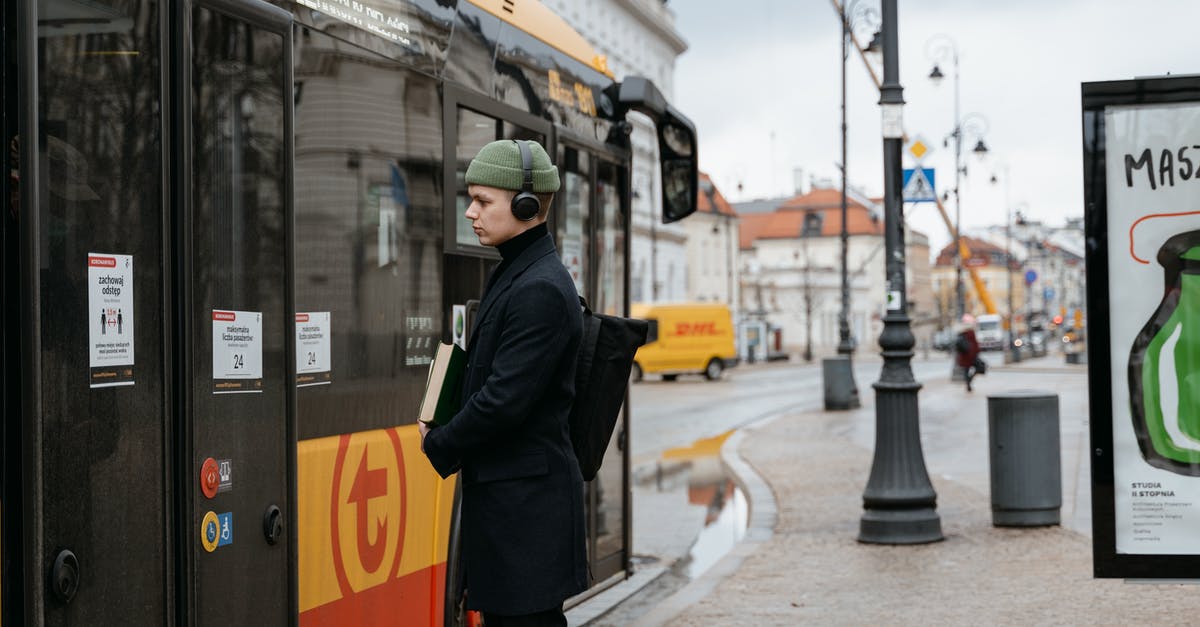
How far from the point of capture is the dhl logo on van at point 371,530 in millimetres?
4621

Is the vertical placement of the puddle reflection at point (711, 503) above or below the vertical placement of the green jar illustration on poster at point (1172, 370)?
below

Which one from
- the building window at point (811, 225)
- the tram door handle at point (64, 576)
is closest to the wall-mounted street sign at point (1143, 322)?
the tram door handle at point (64, 576)

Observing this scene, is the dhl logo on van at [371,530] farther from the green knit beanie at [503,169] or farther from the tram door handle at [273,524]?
the green knit beanie at [503,169]

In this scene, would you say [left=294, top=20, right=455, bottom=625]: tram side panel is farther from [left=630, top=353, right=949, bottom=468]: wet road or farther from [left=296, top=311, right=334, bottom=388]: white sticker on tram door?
[left=630, top=353, right=949, bottom=468]: wet road

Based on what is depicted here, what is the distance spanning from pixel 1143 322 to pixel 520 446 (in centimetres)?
331

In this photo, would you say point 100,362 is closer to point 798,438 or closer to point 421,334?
point 421,334

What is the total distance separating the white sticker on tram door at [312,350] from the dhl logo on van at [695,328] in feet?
147

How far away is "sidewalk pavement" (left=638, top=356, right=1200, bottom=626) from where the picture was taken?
7984 millimetres

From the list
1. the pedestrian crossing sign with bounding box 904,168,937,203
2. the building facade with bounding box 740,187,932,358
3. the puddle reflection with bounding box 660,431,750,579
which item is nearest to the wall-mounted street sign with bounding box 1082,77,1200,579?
the puddle reflection with bounding box 660,431,750,579

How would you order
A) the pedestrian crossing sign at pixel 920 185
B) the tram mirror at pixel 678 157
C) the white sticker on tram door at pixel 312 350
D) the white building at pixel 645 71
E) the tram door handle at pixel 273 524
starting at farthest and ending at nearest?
the white building at pixel 645 71 → the pedestrian crossing sign at pixel 920 185 → the tram mirror at pixel 678 157 → the white sticker on tram door at pixel 312 350 → the tram door handle at pixel 273 524

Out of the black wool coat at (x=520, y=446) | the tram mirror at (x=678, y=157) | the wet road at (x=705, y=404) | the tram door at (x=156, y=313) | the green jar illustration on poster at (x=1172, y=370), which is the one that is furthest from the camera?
the wet road at (x=705, y=404)

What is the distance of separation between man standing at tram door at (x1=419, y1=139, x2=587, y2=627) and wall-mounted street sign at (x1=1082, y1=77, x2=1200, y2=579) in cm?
298

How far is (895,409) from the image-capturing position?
11.1 metres

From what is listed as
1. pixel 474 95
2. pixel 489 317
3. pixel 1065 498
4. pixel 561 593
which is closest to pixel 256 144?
pixel 489 317
